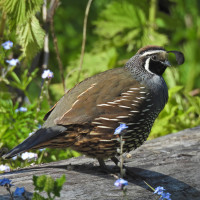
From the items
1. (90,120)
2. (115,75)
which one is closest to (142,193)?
(90,120)

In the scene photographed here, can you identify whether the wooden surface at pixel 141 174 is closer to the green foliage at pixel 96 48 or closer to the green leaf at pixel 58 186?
the green leaf at pixel 58 186

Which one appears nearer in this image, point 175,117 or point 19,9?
point 19,9

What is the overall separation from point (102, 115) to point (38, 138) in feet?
1.42

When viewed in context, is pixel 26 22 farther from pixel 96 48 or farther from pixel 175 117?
pixel 96 48

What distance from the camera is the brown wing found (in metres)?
2.98

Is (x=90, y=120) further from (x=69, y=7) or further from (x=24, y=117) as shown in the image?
(x=69, y=7)

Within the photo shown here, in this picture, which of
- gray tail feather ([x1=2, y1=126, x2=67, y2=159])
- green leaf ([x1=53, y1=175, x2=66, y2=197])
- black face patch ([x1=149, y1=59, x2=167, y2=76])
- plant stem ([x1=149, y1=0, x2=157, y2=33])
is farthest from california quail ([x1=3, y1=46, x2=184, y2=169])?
plant stem ([x1=149, y1=0, x2=157, y2=33])

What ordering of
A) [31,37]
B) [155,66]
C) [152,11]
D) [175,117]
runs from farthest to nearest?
[152,11]
[175,117]
[31,37]
[155,66]

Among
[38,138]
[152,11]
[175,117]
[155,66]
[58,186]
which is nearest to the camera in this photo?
[58,186]

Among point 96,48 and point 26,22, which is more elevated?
point 26,22

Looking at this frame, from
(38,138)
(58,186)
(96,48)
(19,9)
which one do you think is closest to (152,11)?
(96,48)

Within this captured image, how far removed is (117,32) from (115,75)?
315cm

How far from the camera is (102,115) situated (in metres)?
3.01

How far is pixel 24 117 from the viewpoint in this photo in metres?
4.16
